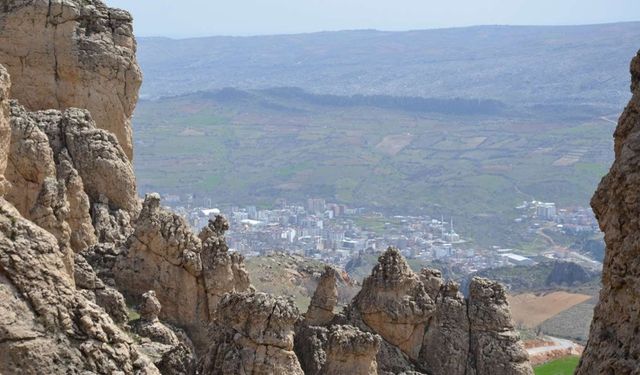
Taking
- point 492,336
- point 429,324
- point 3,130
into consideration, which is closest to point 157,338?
→ point 3,130

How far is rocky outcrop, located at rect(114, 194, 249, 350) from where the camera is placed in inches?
858

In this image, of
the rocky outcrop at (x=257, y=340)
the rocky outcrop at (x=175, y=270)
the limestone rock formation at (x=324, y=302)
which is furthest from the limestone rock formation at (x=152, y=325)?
the limestone rock formation at (x=324, y=302)

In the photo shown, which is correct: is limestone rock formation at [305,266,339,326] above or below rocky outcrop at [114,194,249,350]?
below

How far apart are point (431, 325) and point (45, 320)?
13034 mm

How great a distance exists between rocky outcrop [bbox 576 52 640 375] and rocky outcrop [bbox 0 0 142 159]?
20.2 metres

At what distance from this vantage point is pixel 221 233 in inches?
937

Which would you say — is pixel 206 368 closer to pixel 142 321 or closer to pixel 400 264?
pixel 142 321

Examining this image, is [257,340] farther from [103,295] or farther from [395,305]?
[395,305]

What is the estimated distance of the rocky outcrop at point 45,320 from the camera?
1077 centimetres

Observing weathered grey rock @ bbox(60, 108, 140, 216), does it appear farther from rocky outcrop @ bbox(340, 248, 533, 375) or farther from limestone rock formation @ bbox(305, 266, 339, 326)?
rocky outcrop @ bbox(340, 248, 533, 375)

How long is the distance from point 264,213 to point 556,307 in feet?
352

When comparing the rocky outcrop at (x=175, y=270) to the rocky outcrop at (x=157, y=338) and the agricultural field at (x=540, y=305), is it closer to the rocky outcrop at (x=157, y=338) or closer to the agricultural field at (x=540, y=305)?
the rocky outcrop at (x=157, y=338)

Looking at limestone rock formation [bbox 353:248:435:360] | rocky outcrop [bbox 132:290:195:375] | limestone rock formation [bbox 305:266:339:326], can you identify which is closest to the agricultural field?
limestone rock formation [bbox 353:248:435:360]

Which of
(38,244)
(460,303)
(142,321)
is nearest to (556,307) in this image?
(460,303)
